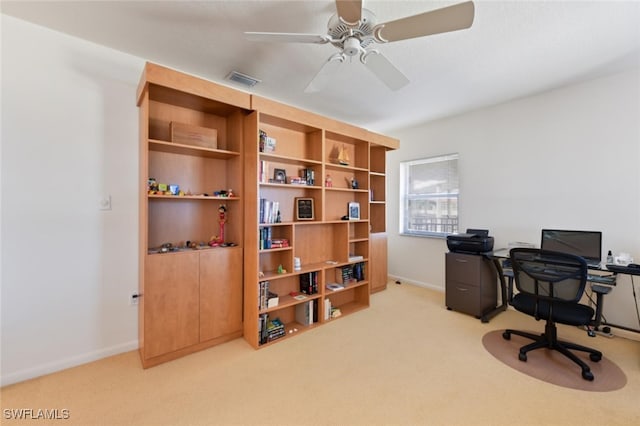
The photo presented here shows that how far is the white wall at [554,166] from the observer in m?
2.63

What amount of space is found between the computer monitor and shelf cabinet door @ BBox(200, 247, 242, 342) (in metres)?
3.25

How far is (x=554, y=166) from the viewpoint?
120 inches

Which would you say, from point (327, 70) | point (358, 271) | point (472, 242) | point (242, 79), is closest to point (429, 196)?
point (472, 242)

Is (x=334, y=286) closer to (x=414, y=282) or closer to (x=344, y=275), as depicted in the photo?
(x=344, y=275)

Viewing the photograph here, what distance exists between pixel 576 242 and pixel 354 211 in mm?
2343

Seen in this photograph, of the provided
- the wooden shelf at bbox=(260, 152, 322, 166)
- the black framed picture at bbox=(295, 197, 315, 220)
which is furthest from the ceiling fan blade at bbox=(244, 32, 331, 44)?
the black framed picture at bbox=(295, 197, 315, 220)

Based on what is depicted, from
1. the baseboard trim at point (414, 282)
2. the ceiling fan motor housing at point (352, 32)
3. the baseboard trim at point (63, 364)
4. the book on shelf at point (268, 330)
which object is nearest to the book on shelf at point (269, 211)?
the book on shelf at point (268, 330)

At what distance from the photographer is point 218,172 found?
8.91 ft

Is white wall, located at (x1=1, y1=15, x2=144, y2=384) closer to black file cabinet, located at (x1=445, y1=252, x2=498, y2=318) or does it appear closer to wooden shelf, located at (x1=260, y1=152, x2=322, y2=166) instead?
wooden shelf, located at (x1=260, y1=152, x2=322, y2=166)

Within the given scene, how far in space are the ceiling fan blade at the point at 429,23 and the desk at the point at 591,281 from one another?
2.32m

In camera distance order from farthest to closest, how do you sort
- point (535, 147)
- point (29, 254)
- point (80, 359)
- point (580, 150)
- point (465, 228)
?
1. point (465, 228)
2. point (535, 147)
3. point (580, 150)
4. point (80, 359)
5. point (29, 254)

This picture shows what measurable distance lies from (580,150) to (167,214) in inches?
171

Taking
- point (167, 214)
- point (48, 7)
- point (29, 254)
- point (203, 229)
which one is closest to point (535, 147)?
point (203, 229)

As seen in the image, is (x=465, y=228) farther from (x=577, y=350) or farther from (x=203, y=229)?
(x=203, y=229)
